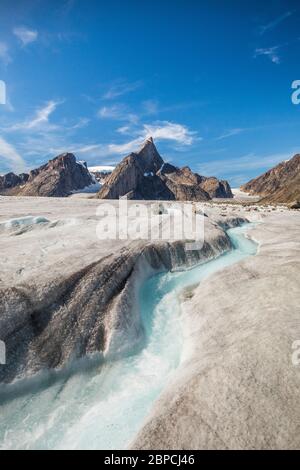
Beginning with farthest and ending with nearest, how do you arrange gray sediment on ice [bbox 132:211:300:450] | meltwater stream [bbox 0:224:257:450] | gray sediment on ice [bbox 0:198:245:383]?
gray sediment on ice [bbox 0:198:245:383]
meltwater stream [bbox 0:224:257:450]
gray sediment on ice [bbox 132:211:300:450]

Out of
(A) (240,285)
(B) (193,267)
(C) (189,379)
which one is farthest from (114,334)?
(B) (193,267)

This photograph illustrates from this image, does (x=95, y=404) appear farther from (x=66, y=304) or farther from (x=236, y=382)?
(x=66, y=304)

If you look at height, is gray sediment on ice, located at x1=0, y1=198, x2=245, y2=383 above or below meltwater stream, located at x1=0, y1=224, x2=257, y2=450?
above

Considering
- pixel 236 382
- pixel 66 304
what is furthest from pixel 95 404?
pixel 66 304

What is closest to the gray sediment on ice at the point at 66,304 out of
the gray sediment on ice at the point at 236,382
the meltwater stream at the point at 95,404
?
the meltwater stream at the point at 95,404

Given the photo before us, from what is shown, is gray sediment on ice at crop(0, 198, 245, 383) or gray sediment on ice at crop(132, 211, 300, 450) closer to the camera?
gray sediment on ice at crop(132, 211, 300, 450)

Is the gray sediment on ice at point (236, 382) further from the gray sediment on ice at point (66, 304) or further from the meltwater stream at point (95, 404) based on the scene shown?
the gray sediment on ice at point (66, 304)

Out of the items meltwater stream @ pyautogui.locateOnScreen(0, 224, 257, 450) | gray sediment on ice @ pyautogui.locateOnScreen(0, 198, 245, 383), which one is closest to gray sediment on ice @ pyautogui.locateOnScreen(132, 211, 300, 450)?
meltwater stream @ pyautogui.locateOnScreen(0, 224, 257, 450)

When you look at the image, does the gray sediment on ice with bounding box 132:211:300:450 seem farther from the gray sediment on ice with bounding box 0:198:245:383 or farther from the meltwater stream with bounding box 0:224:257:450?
the gray sediment on ice with bounding box 0:198:245:383

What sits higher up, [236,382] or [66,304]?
[66,304]
